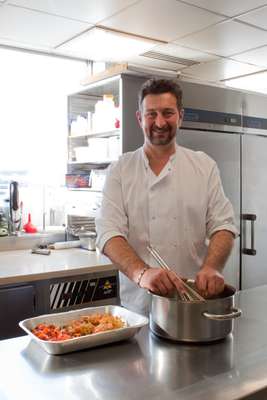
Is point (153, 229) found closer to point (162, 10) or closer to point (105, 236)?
point (105, 236)

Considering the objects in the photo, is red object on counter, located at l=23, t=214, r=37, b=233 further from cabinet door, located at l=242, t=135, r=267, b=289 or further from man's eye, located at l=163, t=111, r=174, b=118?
man's eye, located at l=163, t=111, r=174, b=118

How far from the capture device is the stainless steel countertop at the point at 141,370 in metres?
0.94

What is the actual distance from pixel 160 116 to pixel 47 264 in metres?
1.27

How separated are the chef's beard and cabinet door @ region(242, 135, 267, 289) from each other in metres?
1.55

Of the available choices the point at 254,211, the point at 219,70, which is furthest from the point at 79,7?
the point at 219,70

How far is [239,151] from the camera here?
124 inches

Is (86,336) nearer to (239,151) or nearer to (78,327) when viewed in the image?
(78,327)

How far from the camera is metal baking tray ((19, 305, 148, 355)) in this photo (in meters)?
1.12

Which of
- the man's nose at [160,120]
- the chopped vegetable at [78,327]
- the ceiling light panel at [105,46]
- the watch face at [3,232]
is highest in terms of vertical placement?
the ceiling light panel at [105,46]

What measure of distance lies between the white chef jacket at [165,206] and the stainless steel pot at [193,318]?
0.62 meters

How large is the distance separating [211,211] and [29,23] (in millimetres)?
2276

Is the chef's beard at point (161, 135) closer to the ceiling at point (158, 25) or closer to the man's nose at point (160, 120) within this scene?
the man's nose at point (160, 120)

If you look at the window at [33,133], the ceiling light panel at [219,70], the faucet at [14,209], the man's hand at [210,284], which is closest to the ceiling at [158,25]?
the ceiling light panel at [219,70]

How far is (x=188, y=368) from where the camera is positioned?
3.49 feet
